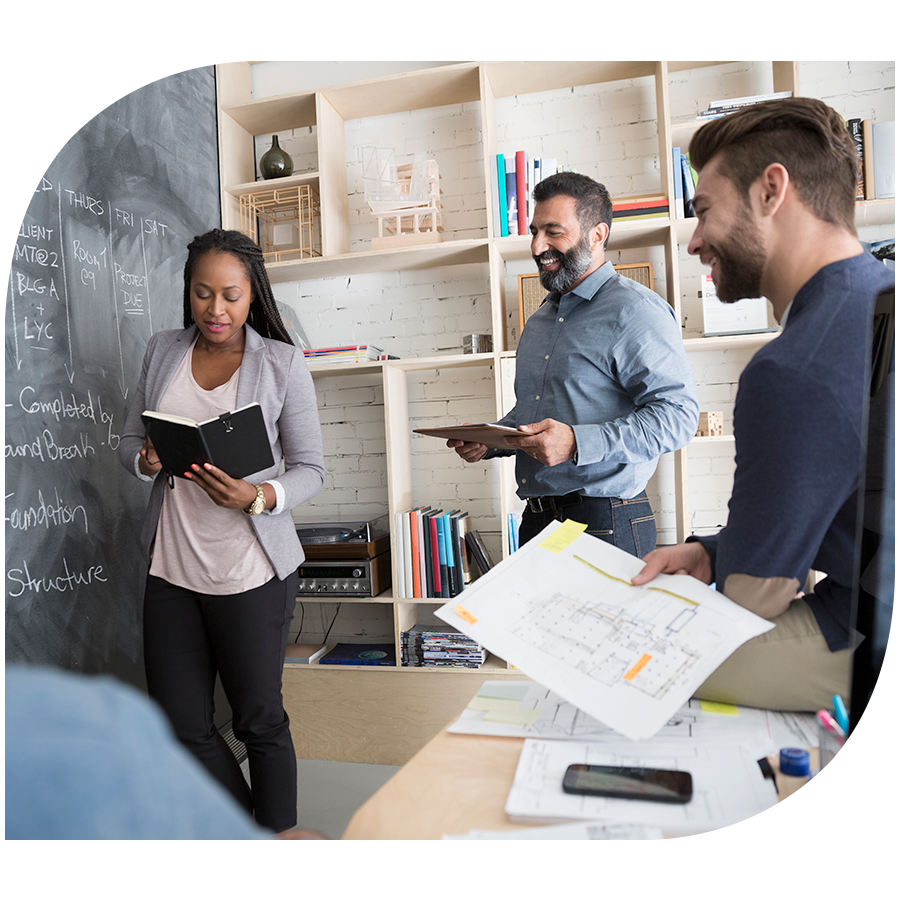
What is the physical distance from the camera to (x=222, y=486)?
1.51m

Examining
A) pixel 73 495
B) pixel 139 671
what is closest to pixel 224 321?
pixel 73 495

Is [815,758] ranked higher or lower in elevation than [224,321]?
lower

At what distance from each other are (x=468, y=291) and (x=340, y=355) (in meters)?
0.66

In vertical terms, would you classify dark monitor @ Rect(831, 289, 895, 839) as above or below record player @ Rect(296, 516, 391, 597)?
above

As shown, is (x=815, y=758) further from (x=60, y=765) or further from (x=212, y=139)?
(x=212, y=139)

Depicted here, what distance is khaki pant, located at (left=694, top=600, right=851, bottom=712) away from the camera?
78cm

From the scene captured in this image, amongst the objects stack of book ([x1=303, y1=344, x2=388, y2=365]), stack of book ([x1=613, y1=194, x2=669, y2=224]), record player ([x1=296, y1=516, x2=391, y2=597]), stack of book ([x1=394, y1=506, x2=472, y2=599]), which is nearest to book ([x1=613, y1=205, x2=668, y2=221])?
stack of book ([x1=613, y1=194, x2=669, y2=224])

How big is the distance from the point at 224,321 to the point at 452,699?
1.60 m

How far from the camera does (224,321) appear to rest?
1.68 m

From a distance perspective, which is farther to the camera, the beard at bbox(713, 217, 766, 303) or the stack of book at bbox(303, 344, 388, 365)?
the stack of book at bbox(303, 344, 388, 365)

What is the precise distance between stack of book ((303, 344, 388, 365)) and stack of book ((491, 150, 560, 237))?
690 millimetres

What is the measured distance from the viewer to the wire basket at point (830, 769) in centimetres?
57

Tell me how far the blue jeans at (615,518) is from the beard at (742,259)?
Answer: 2.71 ft

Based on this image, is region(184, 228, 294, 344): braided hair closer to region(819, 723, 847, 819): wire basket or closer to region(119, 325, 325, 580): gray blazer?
region(119, 325, 325, 580): gray blazer
